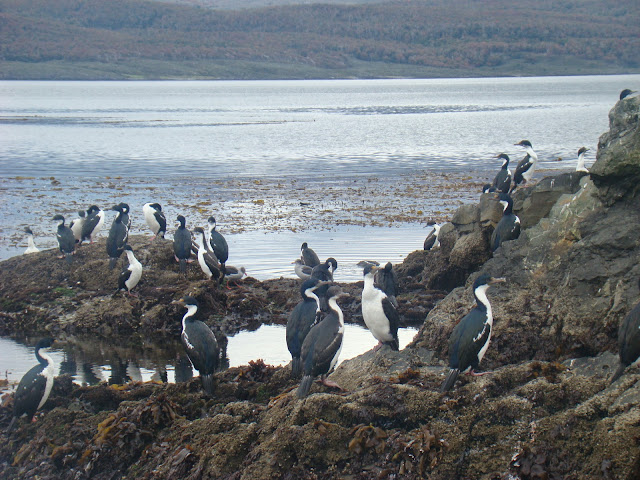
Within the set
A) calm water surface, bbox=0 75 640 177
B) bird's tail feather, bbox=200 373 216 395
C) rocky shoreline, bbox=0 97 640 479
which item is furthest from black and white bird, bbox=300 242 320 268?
calm water surface, bbox=0 75 640 177

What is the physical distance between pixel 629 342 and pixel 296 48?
7075 inches

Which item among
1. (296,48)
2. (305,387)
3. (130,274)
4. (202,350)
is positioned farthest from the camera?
(296,48)

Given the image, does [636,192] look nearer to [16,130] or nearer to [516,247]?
[516,247]

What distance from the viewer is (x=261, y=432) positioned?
7.65 m

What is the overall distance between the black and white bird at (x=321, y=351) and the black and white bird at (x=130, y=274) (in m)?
6.76

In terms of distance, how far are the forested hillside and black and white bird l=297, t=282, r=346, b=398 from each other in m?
149

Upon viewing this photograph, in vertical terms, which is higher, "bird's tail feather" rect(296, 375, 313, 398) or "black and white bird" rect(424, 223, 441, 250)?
"bird's tail feather" rect(296, 375, 313, 398)

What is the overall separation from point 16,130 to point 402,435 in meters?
57.4

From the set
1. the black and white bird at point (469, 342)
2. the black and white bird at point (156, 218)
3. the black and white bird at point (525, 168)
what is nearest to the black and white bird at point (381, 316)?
the black and white bird at point (469, 342)

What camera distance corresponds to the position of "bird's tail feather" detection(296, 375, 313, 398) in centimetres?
813

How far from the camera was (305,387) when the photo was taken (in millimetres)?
8234

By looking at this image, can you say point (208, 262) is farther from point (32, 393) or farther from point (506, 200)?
point (32, 393)

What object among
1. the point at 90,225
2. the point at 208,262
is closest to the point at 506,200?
the point at 208,262

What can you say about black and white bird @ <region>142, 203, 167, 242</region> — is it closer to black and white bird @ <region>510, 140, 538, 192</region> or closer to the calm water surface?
black and white bird @ <region>510, 140, 538, 192</region>
